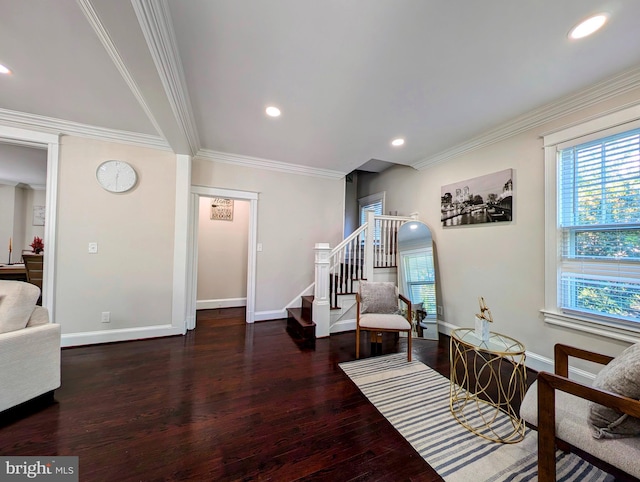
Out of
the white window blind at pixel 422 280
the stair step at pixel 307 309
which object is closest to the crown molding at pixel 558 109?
the white window blind at pixel 422 280

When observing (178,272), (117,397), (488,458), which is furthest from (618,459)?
(178,272)

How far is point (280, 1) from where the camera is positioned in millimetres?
1360

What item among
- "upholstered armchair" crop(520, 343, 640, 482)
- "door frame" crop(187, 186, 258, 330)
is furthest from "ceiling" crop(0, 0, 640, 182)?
"upholstered armchair" crop(520, 343, 640, 482)

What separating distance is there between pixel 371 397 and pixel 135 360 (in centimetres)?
247

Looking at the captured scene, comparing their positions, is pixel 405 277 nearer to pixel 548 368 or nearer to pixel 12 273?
pixel 548 368

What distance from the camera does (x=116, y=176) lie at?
292cm

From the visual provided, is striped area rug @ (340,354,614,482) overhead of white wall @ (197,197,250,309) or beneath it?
beneath

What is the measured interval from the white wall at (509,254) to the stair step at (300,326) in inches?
77.2

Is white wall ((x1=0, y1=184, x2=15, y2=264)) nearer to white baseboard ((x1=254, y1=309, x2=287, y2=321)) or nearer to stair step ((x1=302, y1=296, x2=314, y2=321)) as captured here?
white baseboard ((x1=254, y1=309, x2=287, y2=321))

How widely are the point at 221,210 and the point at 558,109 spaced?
5060mm

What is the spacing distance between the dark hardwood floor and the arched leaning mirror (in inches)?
25.9

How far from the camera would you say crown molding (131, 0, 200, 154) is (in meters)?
1.31

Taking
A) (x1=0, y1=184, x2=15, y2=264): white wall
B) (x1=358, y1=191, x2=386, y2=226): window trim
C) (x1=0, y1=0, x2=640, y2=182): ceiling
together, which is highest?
(x1=0, y1=0, x2=640, y2=182): ceiling

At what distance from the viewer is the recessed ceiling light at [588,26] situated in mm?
1445
